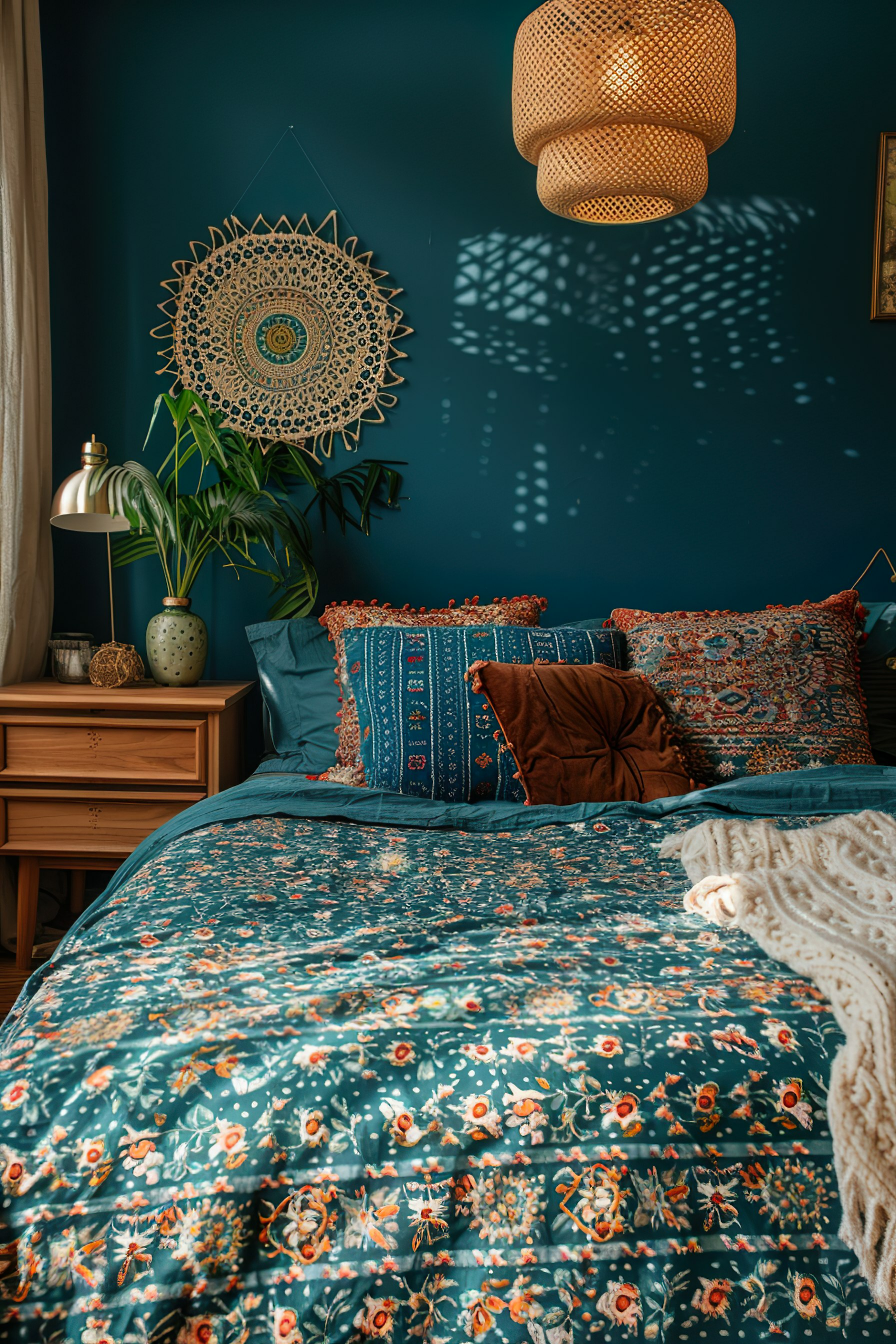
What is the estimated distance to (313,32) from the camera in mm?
2838

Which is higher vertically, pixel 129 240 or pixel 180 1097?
pixel 129 240

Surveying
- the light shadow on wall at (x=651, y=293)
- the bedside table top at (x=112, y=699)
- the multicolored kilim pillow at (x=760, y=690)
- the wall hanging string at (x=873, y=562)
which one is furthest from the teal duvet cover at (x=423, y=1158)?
the light shadow on wall at (x=651, y=293)

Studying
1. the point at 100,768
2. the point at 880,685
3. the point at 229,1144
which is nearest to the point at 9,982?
the point at 100,768

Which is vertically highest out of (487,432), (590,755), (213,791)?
(487,432)

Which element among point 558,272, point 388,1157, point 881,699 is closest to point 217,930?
point 388,1157

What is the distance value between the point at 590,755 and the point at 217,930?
102 cm

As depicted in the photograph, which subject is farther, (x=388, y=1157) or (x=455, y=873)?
(x=455, y=873)

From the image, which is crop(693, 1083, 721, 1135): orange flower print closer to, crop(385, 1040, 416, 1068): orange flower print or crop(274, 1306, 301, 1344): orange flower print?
crop(385, 1040, 416, 1068): orange flower print

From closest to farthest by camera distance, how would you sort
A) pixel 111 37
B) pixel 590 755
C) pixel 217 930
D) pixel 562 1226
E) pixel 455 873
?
pixel 562 1226 → pixel 217 930 → pixel 455 873 → pixel 590 755 → pixel 111 37

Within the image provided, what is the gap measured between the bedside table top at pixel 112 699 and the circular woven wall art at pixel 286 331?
2.87ft

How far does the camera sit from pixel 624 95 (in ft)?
5.45

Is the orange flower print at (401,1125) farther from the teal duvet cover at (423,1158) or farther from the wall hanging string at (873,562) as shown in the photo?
the wall hanging string at (873,562)

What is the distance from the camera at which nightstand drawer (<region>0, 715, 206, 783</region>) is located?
241cm

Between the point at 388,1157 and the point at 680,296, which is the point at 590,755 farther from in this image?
the point at 680,296
